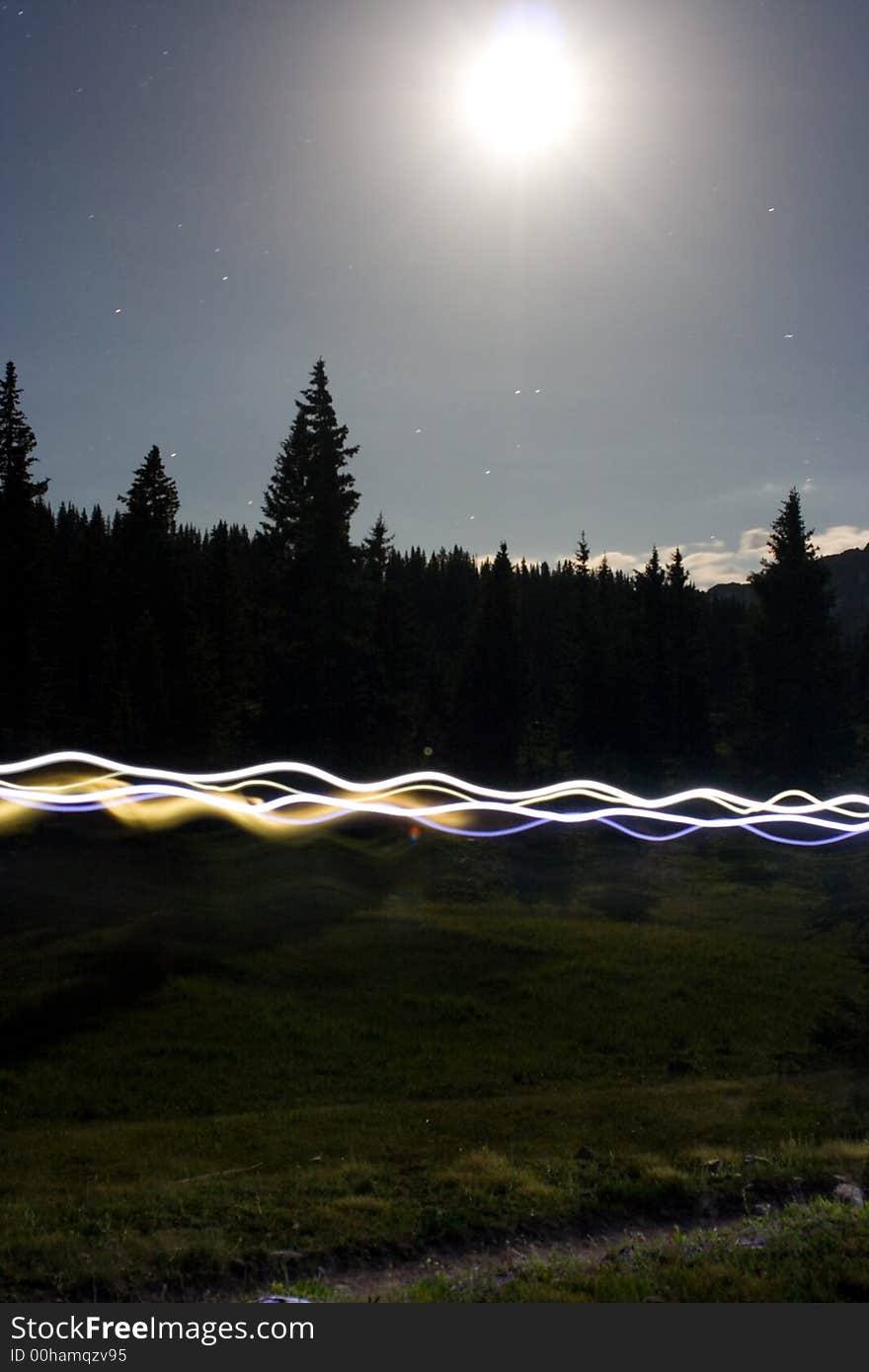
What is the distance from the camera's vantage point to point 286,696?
3506 cm

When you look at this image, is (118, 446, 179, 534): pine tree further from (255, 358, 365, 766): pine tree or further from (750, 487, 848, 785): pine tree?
→ (750, 487, 848, 785): pine tree

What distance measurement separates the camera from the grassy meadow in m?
8.05

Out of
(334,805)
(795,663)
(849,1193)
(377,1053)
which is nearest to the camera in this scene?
(849,1193)

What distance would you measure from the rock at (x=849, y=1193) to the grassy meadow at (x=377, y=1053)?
230mm

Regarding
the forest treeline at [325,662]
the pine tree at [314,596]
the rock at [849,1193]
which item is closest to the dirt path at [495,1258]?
the rock at [849,1193]

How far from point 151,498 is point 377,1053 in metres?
36.0

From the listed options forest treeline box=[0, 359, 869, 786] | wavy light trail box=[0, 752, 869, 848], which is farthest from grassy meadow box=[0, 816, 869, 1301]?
forest treeline box=[0, 359, 869, 786]

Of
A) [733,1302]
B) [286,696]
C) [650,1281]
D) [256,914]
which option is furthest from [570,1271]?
[286,696]

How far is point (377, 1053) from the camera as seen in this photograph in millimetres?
15031

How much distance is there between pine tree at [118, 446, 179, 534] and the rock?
4121 centimetres

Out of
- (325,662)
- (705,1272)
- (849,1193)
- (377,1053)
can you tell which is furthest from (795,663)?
(705,1272)

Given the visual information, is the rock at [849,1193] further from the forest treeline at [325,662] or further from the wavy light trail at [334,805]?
the forest treeline at [325,662]

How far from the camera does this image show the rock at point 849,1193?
332 inches

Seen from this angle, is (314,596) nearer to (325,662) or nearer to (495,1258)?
(325,662)
